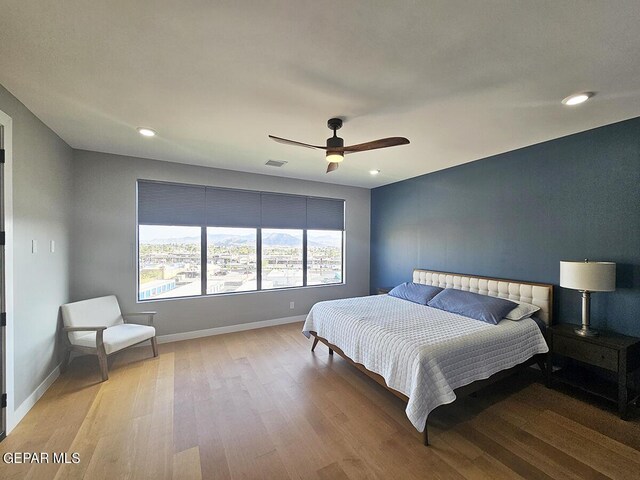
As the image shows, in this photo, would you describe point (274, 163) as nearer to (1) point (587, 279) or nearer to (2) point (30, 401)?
(2) point (30, 401)

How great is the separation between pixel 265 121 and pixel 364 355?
2.47 metres

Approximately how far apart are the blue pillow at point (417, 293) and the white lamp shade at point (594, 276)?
1.47 metres

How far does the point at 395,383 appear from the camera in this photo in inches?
87.3

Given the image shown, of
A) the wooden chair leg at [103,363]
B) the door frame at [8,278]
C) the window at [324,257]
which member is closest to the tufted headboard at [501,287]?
the window at [324,257]

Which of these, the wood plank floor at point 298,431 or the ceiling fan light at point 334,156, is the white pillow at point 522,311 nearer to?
the wood plank floor at point 298,431

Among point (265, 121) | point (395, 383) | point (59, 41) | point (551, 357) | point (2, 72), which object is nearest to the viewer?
point (59, 41)

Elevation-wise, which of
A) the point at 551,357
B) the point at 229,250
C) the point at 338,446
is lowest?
the point at 338,446

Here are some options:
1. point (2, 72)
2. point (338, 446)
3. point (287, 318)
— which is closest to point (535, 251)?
point (338, 446)

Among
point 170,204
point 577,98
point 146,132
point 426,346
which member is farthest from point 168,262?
point 577,98

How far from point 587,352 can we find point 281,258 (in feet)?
13.4

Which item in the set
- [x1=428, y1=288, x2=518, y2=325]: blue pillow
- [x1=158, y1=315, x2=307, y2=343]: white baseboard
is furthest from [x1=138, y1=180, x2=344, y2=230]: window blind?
[x1=428, y1=288, x2=518, y2=325]: blue pillow

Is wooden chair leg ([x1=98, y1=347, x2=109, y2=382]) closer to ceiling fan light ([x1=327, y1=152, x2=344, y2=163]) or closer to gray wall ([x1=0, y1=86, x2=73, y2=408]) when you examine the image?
gray wall ([x1=0, y1=86, x2=73, y2=408])

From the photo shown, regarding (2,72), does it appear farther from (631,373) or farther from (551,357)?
(631,373)

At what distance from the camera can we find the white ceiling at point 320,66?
1346 millimetres
